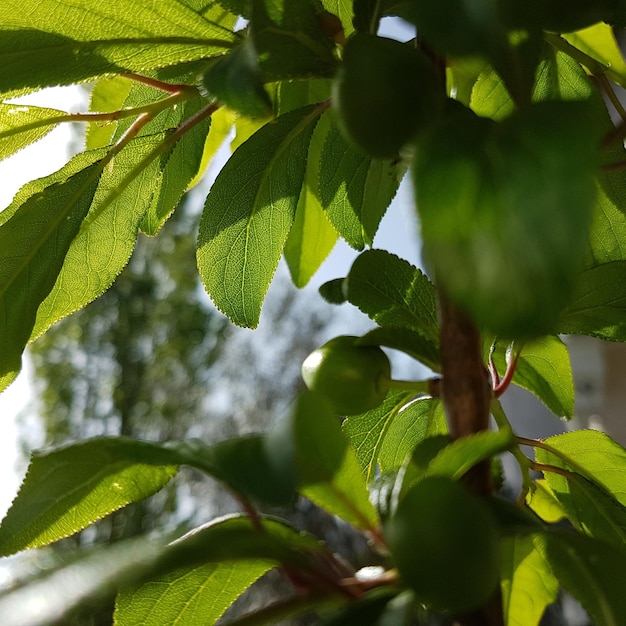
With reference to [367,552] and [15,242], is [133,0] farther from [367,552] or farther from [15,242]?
[367,552]

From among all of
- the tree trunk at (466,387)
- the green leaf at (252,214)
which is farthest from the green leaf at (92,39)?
the tree trunk at (466,387)

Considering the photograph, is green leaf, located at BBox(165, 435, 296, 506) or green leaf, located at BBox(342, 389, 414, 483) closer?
green leaf, located at BBox(165, 435, 296, 506)

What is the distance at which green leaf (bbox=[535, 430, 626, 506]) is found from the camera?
32cm

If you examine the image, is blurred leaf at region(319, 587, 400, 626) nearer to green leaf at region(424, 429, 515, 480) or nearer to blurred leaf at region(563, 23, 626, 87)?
green leaf at region(424, 429, 515, 480)

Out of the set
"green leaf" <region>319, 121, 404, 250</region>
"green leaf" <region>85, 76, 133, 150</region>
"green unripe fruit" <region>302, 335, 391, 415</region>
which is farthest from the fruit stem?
"green leaf" <region>85, 76, 133, 150</region>

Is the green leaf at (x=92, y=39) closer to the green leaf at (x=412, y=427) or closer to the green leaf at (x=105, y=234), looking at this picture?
the green leaf at (x=105, y=234)

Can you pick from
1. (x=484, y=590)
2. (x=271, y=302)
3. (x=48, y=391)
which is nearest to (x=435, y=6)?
(x=484, y=590)

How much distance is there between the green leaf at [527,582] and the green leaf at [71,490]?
0.48 ft

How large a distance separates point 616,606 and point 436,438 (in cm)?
7

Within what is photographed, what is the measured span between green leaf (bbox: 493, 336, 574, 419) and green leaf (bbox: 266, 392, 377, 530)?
0.48ft

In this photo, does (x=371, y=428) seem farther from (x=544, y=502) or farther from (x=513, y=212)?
(x=513, y=212)

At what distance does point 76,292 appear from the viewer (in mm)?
354

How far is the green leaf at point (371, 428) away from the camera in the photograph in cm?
34

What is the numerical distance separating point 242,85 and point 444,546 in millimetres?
123
